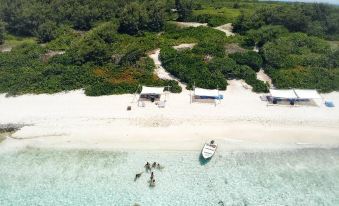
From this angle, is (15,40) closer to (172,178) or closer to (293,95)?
(172,178)

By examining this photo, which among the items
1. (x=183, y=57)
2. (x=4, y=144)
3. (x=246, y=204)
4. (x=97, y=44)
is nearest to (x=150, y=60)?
(x=183, y=57)

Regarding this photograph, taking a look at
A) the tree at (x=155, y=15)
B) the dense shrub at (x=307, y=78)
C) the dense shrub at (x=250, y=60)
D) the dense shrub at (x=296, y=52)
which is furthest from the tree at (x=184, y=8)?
the dense shrub at (x=307, y=78)

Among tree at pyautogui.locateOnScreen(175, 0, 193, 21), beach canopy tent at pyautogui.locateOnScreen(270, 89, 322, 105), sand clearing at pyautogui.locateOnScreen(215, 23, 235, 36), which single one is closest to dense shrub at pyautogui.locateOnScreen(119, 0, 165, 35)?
tree at pyautogui.locateOnScreen(175, 0, 193, 21)

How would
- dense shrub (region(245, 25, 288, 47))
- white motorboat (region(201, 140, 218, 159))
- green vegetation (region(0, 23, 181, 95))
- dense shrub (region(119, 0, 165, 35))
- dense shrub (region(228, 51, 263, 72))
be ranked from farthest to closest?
dense shrub (region(119, 0, 165, 35)) < dense shrub (region(245, 25, 288, 47)) < dense shrub (region(228, 51, 263, 72)) < green vegetation (region(0, 23, 181, 95)) < white motorboat (region(201, 140, 218, 159))

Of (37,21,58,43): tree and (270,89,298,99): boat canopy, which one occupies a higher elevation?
(270,89,298,99): boat canopy

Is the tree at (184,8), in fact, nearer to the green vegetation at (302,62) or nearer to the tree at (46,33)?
the green vegetation at (302,62)

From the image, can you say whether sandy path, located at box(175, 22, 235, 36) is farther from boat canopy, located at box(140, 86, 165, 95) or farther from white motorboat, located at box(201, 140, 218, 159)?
white motorboat, located at box(201, 140, 218, 159)
